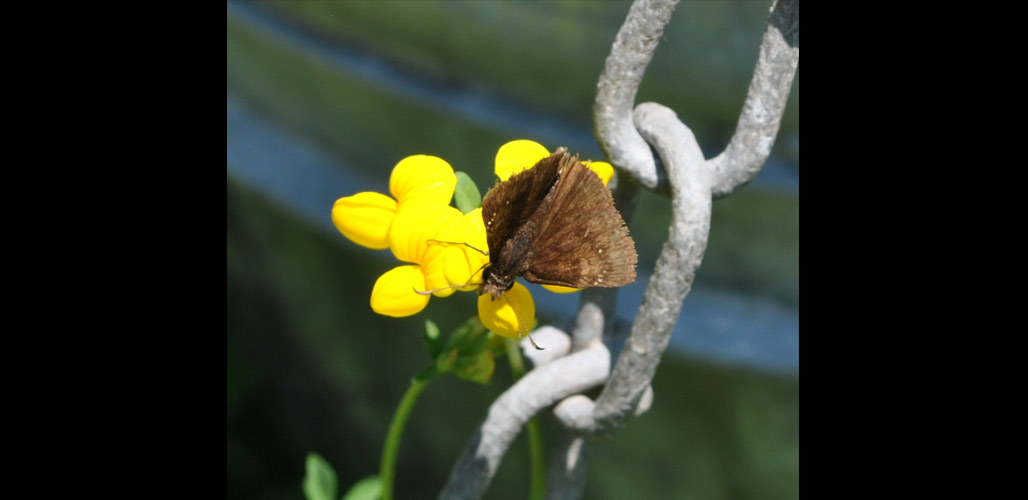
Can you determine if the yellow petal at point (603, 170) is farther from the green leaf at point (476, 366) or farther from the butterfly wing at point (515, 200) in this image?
the green leaf at point (476, 366)

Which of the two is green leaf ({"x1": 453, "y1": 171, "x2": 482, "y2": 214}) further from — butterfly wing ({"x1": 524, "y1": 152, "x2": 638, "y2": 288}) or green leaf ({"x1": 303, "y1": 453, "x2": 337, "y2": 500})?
green leaf ({"x1": 303, "y1": 453, "x2": 337, "y2": 500})

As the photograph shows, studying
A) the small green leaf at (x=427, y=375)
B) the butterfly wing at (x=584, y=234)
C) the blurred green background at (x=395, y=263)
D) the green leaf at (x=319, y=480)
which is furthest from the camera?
the green leaf at (x=319, y=480)

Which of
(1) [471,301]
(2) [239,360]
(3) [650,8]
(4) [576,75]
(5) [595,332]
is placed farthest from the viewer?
(2) [239,360]

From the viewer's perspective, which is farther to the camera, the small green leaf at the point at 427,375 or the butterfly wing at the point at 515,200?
the small green leaf at the point at 427,375

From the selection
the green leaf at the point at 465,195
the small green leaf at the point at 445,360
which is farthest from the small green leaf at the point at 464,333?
the green leaf at the point at 465,195

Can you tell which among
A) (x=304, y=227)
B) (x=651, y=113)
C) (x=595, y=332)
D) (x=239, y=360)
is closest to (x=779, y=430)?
(x=595, y=332)

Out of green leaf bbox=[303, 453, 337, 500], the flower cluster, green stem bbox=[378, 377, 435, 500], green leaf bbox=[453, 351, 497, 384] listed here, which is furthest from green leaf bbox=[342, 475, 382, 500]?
the flower cluster

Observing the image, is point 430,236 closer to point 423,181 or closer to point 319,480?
point 423,181

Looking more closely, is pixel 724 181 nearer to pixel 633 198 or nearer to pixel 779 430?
pixel 633 198
